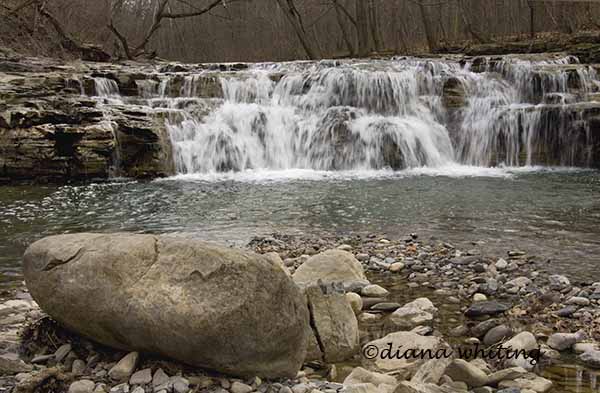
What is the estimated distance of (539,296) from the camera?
4309 mm

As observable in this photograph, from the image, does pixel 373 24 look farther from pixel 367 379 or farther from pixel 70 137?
pixel 367 379

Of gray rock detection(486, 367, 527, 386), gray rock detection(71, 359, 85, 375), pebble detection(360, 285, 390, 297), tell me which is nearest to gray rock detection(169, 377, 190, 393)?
gray rock detection(71, 359, 85, 375)

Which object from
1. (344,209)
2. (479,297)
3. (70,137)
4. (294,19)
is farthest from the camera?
(294,19)

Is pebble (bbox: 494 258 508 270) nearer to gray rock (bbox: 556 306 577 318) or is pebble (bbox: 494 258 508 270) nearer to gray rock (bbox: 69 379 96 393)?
gray rock (bbox: 556 306 577 318)

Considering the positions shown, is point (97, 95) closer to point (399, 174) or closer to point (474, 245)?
point (399, 174)

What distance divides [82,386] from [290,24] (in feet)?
102

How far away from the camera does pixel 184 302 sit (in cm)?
269

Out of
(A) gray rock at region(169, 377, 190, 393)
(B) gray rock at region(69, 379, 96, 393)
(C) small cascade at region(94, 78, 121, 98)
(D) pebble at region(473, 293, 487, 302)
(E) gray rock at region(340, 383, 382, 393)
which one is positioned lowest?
(D) pebble at region(473, 293, 487, 302)

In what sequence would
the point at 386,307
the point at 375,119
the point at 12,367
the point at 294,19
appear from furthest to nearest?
the point at 294,19 < the point at 375,119 < the point at 386,307 < the point at 12,367

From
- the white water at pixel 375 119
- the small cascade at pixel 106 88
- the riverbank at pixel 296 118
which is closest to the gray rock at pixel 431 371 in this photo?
the white water at pixel 375 119

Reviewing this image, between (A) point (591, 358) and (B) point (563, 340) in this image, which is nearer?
(A) point (591, 358)

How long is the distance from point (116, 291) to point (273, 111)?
39.0ft

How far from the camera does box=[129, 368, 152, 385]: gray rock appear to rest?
104 inches

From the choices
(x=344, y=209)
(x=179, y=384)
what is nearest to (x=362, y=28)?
(x=344, y=209)
